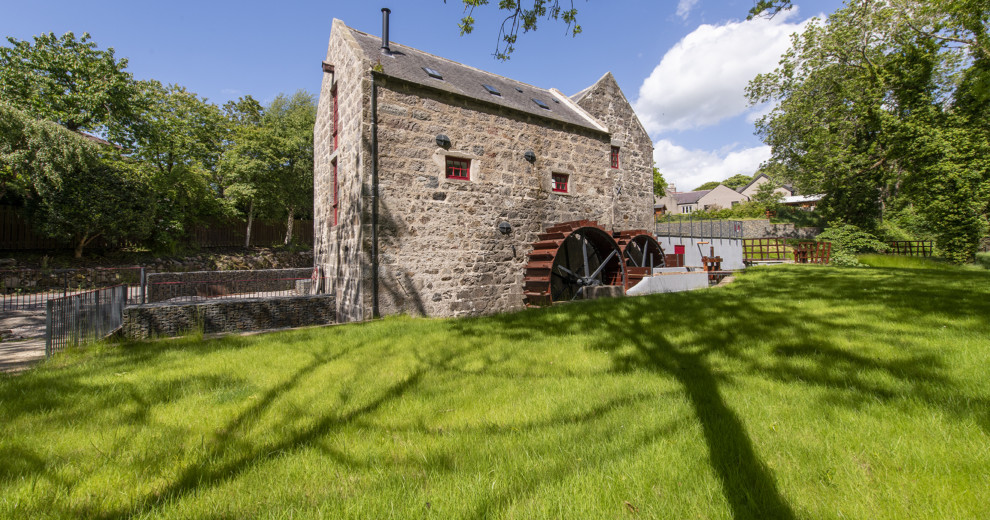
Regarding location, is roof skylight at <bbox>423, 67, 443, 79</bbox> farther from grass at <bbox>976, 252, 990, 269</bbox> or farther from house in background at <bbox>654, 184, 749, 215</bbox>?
house in background at <bbox>654, 184, 749, 215</bbox>

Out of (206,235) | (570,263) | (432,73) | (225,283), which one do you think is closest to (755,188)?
(570,263)

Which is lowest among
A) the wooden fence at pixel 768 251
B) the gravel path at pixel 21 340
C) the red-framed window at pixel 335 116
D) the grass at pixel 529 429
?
the gravel path at pixel 21 340

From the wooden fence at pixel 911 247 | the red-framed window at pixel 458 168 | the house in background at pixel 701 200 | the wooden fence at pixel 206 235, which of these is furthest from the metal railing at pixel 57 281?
the house in background at pixel 701 200

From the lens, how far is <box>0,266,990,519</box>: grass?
173 centimetres

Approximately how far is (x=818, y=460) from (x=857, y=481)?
0.64ft

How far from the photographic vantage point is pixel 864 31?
1981 centimetres

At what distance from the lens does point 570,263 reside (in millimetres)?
13477

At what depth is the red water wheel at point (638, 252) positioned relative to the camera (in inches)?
494

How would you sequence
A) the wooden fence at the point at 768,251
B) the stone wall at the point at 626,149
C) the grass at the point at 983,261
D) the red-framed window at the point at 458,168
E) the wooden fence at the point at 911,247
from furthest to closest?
the wooden fence at the point at 768,251
the wooden fence at the point at 911,247
the grass at the point at 983,261
the stone wall at the point at 626,149
the red-framed window at the point at 458,168

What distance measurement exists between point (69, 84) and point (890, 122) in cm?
4116

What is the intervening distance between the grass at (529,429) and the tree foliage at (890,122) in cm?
2105

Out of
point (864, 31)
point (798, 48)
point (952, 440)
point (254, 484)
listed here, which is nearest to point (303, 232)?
point (254, 484)

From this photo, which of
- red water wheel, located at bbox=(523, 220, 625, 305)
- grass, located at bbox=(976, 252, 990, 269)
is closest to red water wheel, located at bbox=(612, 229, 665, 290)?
red water wheel, located at bbox=(523, 220, 625, 305)

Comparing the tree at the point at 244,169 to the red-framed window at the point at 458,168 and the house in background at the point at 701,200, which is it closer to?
the red-framed window at the point at 458,168
